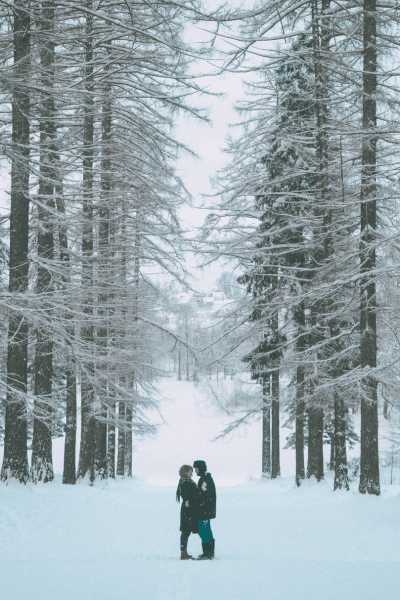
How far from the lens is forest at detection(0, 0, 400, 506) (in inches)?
372

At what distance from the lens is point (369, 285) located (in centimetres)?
1123

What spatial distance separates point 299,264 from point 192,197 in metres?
4.25

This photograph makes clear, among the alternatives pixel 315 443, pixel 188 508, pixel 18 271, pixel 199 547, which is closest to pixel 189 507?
pixel 188 508

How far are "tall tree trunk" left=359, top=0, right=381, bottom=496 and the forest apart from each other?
0.16 feet

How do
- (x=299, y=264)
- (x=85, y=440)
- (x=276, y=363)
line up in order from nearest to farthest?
(x=85, y=440)
(x=299, y=264)
(x=276, y=363)

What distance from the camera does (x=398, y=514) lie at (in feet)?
29.7

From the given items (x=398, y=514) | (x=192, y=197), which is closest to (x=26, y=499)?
(x=398, y=514)

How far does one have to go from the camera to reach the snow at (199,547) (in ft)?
14.6

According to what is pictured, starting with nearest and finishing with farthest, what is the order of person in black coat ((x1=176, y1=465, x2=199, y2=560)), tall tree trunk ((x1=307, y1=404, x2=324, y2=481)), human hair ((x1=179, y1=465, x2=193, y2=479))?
person in black coat ((x1=176, y1=465, x2=199, y2=560)), human hair ((x1=179, y1=465, x2=193, y2=479)), tall tree trunk ((x1=307, y1=404, x2=324, y2=481))

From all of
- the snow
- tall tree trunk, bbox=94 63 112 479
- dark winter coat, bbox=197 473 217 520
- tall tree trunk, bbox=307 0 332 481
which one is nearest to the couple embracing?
dark winter coat, bbox=197 473 217 520

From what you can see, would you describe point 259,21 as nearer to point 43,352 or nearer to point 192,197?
point 192,197

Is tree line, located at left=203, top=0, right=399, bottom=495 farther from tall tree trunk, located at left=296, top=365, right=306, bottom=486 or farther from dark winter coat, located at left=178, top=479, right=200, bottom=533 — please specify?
dark winter coat, located at left=178, top=479, right=200, bottom=533

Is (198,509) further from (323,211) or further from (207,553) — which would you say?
(323,211)

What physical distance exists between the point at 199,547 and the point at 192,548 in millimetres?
182
